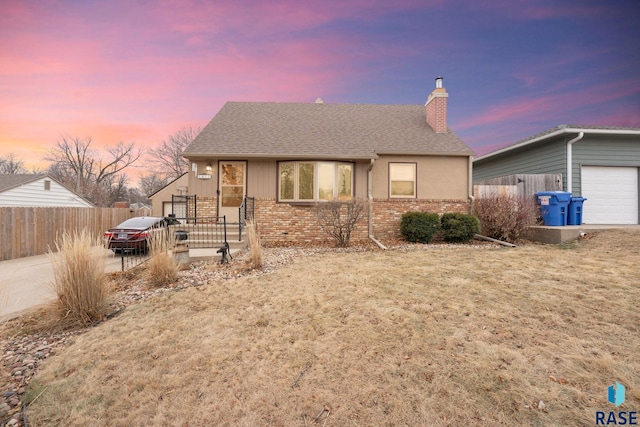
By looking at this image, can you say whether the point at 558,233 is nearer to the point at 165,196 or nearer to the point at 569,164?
the point at 569,164

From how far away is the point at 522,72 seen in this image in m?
15.1

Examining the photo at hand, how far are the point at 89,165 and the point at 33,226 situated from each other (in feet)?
104

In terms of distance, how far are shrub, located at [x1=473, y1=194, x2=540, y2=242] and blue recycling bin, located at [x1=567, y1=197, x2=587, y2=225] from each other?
106 cm

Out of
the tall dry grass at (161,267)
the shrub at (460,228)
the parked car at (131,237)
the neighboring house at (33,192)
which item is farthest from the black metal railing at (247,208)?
the neighboring house at (33,192)

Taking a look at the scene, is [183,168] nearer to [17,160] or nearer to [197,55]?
[197,55]

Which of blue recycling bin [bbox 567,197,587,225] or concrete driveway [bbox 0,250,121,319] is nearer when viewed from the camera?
concrete driveway [bbox 0,250,121,319]

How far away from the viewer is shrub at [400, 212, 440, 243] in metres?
9.23

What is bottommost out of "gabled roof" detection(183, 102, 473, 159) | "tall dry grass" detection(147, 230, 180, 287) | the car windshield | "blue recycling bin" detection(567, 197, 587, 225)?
"tall dry grass" detection(147, 230, 180, 287)

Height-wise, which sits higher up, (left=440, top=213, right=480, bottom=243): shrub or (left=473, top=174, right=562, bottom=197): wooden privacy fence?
(left=473, top=174, right=562, bottom=197): wooden privacy fence

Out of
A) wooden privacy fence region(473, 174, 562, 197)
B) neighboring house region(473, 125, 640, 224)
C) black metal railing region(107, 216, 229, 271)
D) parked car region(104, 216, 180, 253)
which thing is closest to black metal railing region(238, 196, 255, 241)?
black metal railing region(107, 216, 229, 271)

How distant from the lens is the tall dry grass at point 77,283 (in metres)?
3.46

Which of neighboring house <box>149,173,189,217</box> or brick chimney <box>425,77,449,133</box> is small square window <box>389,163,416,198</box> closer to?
brick chimney <box>425,77,449,133</box>

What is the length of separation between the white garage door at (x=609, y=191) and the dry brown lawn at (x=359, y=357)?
8361 millimetres

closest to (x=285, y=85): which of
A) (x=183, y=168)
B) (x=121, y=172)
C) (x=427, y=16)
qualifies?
(x=427, y=16)
